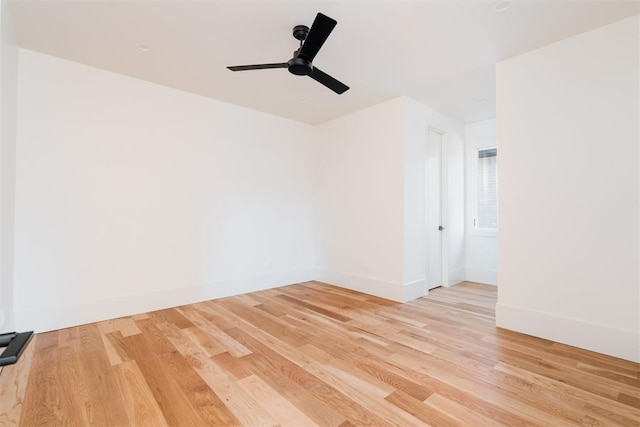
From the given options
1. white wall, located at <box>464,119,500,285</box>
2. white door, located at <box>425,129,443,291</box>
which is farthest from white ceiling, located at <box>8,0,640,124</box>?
white wall, located at <box>464,119,500,285</box>

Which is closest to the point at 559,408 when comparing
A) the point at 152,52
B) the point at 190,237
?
the point at 190,237

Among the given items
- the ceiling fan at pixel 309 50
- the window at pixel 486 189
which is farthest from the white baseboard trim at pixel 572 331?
the ceiling fan at pixel 309 50

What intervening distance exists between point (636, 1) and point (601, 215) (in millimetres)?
1619

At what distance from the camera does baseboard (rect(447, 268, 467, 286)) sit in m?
4.66

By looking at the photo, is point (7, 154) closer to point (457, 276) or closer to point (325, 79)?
point (325, 79)

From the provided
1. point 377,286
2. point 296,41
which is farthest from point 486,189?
point 296,41

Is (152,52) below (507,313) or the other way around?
the other way around

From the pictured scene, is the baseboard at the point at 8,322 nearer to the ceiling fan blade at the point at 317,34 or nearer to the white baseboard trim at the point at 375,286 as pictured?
the ceiling fan blade at the point at 317,34

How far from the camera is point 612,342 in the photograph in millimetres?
2344

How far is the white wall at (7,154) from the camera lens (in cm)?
211

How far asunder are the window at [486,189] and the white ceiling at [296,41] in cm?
148

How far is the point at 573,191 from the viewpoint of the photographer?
2564 millimetres

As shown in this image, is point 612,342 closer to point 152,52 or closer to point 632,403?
point 632,403

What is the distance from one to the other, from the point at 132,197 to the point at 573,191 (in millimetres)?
4530
